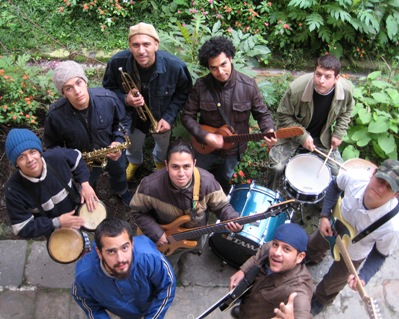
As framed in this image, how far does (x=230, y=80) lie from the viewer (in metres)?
3.69

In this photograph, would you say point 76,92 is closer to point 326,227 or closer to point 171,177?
point 171,177

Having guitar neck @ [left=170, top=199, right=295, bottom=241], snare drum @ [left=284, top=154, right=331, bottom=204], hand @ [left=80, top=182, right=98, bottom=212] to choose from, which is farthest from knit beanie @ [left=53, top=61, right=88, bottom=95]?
snare drum @ [left=284, top=154, right=331, bottom=204]

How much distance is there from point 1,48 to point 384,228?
547cm

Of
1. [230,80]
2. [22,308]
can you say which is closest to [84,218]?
[22,308]

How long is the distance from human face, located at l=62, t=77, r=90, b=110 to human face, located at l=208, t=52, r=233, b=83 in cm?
115

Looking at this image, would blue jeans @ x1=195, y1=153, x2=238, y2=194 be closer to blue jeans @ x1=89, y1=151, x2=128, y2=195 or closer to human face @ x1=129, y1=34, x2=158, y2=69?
blue jeans @ x1=89, y1=151, x2=128, y2=195

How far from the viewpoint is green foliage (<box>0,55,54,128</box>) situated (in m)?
4.67

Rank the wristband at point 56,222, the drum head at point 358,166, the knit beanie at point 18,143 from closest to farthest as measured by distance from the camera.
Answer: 1. the knit beanie at point 18,143
2. the wristband at point 56,222
3. the drum head at point 358,166

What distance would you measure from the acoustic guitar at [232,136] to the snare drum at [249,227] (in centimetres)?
47

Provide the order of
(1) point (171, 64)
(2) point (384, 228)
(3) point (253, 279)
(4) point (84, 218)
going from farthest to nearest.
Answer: (1) point (171, 64) < (4) point (84, 218) < (3) point (253, 279) < (2) point (384, 228)

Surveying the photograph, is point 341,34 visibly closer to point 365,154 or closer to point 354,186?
point 365,154

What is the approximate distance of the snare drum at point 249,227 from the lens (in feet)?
12.0

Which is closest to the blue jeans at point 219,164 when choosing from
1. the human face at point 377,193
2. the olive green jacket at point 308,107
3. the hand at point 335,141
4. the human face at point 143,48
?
the olive green jacket at point 308,107

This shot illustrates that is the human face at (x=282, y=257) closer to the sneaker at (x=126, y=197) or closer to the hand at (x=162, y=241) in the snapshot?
the hand at (x=162, y=241)
